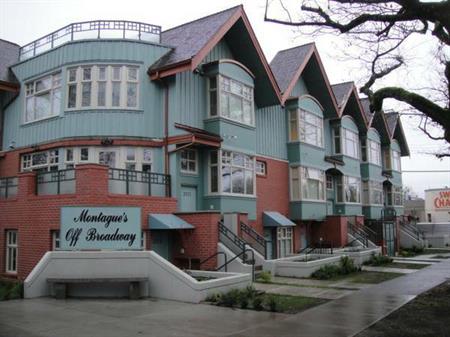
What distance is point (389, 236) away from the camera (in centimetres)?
3247

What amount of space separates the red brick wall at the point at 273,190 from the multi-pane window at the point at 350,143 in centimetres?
758

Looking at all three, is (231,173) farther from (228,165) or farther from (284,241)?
(284,241)

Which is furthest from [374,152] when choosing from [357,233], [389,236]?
[357,233]

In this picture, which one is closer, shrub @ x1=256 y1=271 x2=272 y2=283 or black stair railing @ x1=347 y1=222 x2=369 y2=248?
shrub @ x1=256 y1=271 x2=272 y2=283

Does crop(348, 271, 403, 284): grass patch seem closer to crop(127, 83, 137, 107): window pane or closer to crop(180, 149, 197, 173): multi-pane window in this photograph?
crop(180, 149, 197, 173): multi-pane window

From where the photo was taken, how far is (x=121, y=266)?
13.3 meters

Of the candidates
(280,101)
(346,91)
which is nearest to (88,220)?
(280,101)

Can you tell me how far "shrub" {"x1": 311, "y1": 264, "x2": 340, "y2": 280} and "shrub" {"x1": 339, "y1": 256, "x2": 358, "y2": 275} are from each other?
39cm

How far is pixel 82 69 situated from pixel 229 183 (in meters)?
7.27

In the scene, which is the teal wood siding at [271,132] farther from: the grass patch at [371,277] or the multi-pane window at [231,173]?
the grass patch at [371,277]

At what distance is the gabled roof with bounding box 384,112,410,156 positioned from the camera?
42.5 m

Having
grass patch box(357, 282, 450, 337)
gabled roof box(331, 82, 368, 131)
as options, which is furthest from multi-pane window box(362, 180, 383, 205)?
grass patch box(357, 282, 450, 337)

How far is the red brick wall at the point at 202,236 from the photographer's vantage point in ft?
55.5

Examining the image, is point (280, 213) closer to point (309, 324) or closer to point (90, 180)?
point (90, 180)
